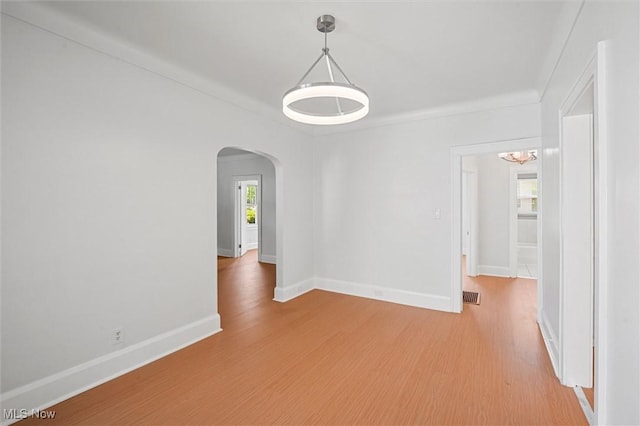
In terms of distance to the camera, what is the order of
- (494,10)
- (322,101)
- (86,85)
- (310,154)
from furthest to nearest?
(310,154)
(322,101)
(86,85)
(494,10)

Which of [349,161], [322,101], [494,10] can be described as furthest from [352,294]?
[494,10]

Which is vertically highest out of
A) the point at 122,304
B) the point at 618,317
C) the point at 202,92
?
the point at 202,92

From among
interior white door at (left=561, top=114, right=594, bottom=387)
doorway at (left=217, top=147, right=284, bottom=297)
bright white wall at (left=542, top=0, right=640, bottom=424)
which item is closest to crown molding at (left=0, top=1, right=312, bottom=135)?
bright white wall at (left=542, top=0, right=640, bottom=424)

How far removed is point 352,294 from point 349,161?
213 cm

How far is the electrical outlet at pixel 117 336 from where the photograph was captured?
7.91 ft

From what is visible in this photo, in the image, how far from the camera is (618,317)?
4.04ft

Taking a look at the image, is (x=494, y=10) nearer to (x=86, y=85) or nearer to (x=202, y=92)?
(x=202, y=92)

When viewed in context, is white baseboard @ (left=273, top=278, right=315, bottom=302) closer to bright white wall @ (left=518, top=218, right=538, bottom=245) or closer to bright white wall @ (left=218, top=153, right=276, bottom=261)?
bright white wall @ (left=218, top=153, right=276, bottom=261)

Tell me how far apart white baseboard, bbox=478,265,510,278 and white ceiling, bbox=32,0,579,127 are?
12.2 ft

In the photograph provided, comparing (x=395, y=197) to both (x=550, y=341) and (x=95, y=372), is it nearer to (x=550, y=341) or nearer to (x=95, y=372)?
(x=550, y=341)

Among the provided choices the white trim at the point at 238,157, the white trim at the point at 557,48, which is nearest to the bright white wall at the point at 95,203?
the white trim at the point at 557,48

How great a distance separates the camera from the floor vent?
430 centimetres

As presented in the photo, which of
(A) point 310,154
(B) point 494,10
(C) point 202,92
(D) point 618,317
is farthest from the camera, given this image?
(A) point 310,154

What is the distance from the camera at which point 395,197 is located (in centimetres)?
432
